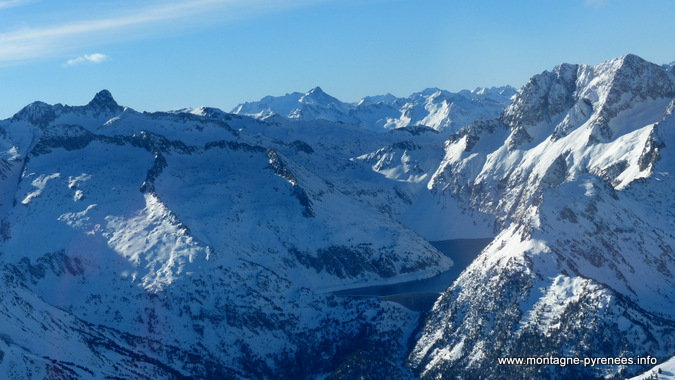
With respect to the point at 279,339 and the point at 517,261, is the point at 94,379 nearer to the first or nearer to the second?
the point at 279,339

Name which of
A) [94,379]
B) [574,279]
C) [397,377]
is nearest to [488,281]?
[574,279]

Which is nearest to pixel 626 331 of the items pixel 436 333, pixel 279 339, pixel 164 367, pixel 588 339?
pixel 588 339

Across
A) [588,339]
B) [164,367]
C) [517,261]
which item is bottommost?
[164,367]

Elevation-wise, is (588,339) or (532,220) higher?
(532,220)

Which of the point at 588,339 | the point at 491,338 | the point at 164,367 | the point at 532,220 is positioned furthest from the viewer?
the point at 532,220

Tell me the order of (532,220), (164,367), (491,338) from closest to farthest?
(491,338) < (164,367) < (532,220)

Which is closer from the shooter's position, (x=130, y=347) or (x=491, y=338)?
(x=491, y=338)

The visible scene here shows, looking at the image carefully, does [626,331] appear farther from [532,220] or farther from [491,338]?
[532,220]

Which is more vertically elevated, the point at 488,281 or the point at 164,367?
the point at 488,281

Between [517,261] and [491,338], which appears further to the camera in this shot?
[517,261]
